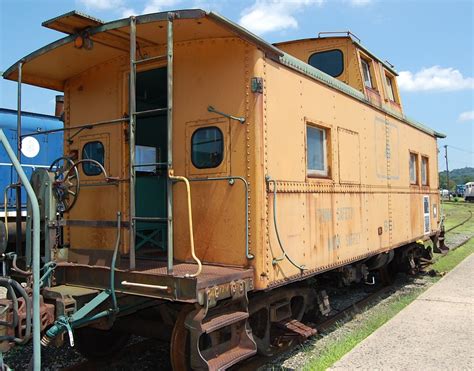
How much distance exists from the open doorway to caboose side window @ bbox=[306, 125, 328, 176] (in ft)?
5.73

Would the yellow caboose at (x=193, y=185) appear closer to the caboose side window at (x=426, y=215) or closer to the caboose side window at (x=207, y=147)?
the caboose side window at (x=207, y=147)

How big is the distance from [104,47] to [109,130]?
102 cm

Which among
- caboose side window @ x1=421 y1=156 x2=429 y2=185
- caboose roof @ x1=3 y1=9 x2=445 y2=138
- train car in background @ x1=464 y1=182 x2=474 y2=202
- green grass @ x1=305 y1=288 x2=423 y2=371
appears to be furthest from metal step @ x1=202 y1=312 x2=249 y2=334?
train car in background @ x1=464 y1=182 x2=474 y2=202

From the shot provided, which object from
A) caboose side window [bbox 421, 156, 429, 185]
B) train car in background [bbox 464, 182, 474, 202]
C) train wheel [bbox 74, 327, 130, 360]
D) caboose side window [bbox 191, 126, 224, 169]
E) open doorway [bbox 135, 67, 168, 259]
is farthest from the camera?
train car in background [bbox 464, 182, 474, 202]

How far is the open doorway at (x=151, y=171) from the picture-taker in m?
5.40

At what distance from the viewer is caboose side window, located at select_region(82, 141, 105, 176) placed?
18.2ft

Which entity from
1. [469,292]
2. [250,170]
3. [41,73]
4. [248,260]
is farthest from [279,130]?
[469,292]

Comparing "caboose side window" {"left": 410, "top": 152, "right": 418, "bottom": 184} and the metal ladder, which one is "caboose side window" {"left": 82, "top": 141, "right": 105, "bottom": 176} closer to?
the metal ladder

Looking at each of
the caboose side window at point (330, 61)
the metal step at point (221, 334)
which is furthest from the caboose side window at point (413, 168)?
the metal step at point (221, 334)

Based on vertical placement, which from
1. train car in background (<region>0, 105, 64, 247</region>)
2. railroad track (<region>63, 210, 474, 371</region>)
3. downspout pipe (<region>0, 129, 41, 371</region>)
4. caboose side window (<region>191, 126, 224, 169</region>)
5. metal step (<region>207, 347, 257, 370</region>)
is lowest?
railroad track (<region>63, 210, 474, 371</region>)

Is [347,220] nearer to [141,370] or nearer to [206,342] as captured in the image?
[206,342]

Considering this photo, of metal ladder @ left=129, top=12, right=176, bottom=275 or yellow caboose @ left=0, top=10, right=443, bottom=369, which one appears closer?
metal ladder @ left=129, top=12, right=176, bottom=275

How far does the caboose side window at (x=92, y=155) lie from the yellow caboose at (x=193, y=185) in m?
0.02

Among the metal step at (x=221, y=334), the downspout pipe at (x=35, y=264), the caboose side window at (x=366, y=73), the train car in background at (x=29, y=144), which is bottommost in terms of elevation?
the metal step at (x=221, y=334)
